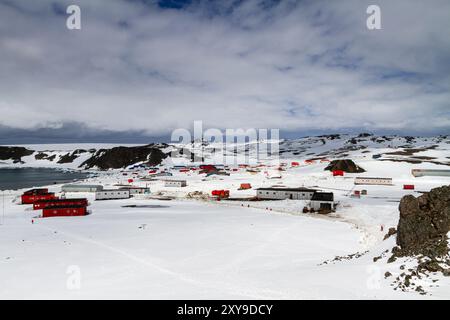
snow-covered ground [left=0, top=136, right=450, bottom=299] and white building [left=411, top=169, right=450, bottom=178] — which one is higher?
white building [left=411, top=169, right=450, bottom=178]

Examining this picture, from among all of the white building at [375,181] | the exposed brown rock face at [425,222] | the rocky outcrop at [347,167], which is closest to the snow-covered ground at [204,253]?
the exposed brown rock face at [425,222]

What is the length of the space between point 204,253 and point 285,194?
37.6 m

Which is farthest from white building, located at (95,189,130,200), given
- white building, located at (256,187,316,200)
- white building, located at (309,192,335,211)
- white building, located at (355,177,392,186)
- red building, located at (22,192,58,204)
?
white building, located at (355,177,392,186)

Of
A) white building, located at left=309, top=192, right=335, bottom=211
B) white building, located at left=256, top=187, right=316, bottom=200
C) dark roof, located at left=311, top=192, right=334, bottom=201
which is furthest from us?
white building, located at left=256, top=187, right=316, bottom=200

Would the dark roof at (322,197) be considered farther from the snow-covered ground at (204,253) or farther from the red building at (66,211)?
the red building at (66,211)

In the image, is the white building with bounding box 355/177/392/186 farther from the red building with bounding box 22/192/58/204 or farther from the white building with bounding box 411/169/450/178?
the red building with bounding box 22/192/58/204

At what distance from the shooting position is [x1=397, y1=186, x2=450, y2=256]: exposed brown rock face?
52.9 ft

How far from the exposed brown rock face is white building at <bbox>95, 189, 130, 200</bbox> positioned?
2386 inches

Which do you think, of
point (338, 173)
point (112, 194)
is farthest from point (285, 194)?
point (338, 173)

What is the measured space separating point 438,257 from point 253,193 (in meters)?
55.0

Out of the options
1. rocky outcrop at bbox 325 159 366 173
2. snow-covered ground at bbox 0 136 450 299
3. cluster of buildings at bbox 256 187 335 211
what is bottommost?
snow-covered ground at bbox 0 136 450 299

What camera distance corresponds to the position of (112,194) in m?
66.6

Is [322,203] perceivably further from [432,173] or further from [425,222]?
[432,173]

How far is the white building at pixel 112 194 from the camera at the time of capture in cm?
6538
